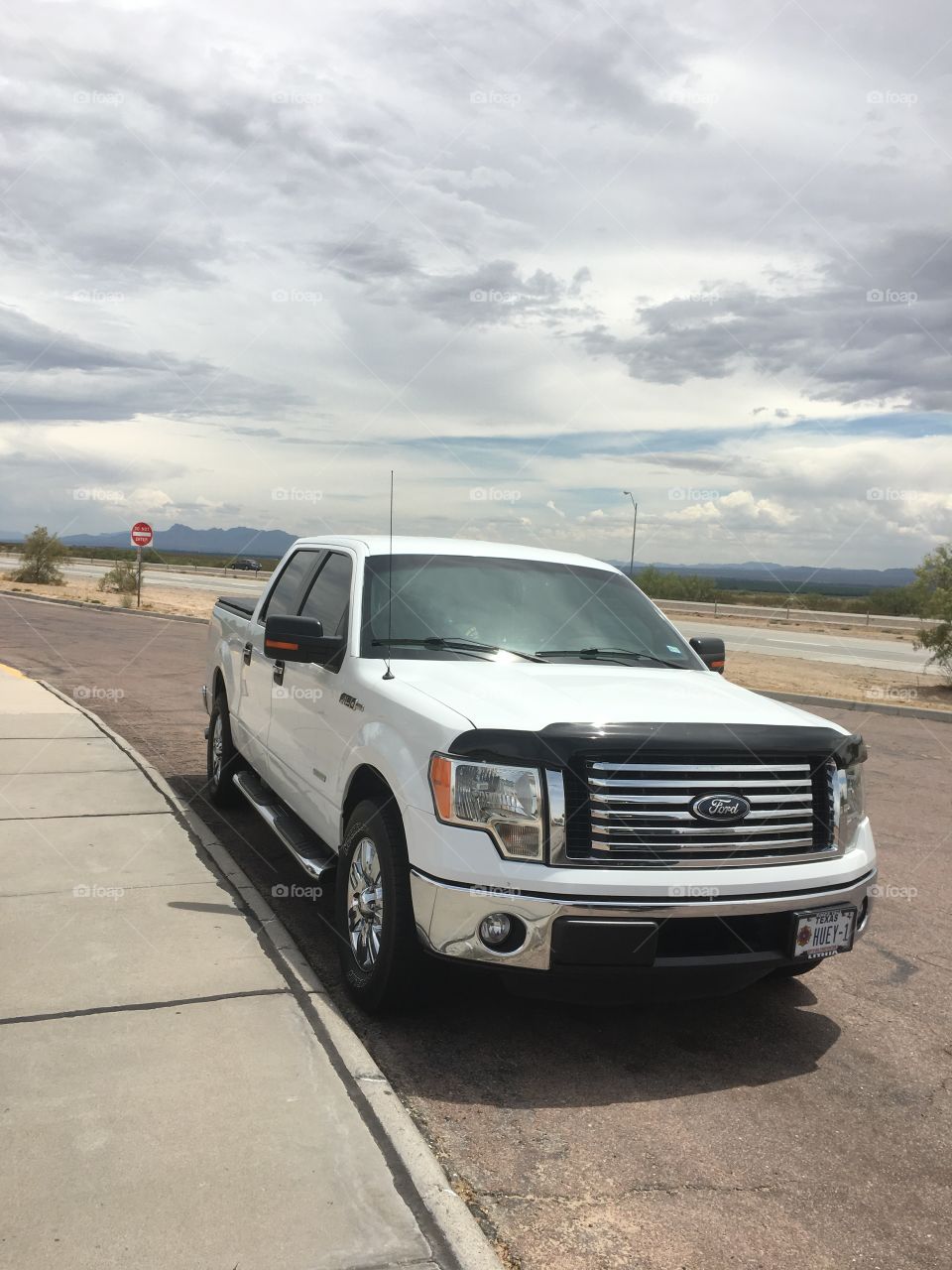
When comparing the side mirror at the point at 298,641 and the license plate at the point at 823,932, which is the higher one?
the side mirror at the point at 298,641

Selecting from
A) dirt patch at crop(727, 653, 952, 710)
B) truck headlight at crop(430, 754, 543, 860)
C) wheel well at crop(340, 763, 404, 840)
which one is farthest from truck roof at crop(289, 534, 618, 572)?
dirt patch at crop(727, 653, 952, 710)

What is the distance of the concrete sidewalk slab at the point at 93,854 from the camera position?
5383 mm

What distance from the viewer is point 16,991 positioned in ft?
13.1

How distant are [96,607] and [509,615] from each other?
29.0 m

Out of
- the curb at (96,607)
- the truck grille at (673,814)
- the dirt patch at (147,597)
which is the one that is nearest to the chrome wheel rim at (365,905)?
the truck grille at (673,814)

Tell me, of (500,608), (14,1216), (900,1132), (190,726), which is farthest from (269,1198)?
(190,726)

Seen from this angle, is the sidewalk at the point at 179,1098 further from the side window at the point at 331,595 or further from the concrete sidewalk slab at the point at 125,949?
the side window at the point at 331,595

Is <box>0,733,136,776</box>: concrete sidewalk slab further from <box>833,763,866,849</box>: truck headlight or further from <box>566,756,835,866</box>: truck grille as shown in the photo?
<box>833,763,866,849</box>: truck headlight

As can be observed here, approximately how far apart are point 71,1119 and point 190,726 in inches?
312

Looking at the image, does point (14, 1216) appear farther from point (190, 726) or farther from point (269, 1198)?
point (190, 726)

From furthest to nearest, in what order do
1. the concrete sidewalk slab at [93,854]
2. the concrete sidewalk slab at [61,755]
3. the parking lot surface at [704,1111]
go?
1. the concrete sidewalk slab at [61,755]
2. the concrete sidewalk slab at [93,854]
3. the parking lot surface at [704,1111]

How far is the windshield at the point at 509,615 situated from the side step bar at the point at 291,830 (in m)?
1.01

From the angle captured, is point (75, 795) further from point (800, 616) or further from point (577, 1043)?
point (800, 616)

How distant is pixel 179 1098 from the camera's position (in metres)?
3.28
